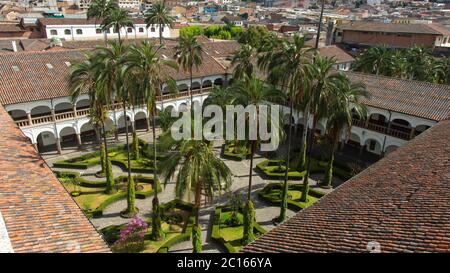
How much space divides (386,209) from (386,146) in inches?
1131

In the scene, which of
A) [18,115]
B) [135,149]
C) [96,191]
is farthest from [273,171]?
[18,115]

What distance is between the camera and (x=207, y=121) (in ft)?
70.0

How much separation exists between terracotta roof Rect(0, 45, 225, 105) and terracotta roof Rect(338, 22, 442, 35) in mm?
78620

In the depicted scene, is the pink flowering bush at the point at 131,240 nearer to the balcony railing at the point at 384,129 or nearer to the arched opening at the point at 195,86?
the balcony railing at the point at 384,129

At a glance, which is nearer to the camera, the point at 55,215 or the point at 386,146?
the point at 55,215

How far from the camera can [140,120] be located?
5312cm

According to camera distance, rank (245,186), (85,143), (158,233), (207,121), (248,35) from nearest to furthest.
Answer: (207,121)
(158,233)
(245,186)
(85,143)
(248,35)

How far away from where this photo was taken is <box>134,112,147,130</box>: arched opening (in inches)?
2017

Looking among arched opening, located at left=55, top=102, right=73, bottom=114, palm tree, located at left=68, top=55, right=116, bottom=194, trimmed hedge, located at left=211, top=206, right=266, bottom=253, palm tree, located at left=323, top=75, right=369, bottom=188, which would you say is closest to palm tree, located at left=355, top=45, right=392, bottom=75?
palm tree, located at left=323, top=75, right=369, bottom=188

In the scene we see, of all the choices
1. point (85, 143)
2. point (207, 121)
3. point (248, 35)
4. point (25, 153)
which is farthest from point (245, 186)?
point (248, 35)

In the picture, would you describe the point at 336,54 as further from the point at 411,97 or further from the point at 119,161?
the point at 119,161

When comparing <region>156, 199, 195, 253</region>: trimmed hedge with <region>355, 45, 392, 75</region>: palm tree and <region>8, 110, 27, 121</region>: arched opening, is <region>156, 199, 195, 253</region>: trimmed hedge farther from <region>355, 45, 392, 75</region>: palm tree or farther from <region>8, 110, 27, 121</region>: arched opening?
<region>355, 45, 392, 75</region>: palm tree

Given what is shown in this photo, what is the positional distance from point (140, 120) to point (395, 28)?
242 feet
